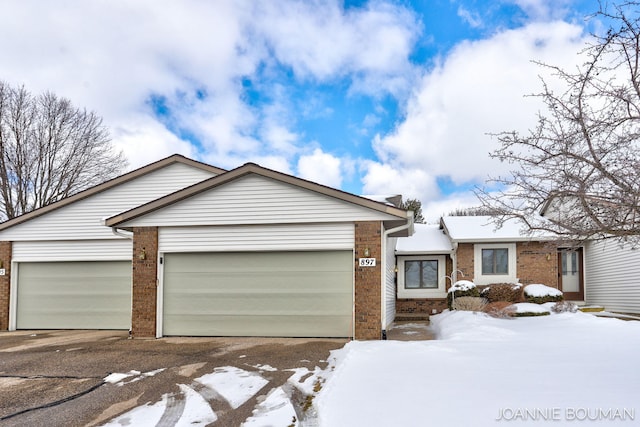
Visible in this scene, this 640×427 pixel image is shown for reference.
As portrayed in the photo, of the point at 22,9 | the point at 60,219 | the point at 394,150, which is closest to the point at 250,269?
the point at 60,219

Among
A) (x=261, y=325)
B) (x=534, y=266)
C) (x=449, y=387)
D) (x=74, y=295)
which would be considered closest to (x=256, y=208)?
(x=261, y=325)

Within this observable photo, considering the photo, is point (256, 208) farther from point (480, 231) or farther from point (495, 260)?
point (495, 260)

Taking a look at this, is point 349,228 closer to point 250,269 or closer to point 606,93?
point 250,269

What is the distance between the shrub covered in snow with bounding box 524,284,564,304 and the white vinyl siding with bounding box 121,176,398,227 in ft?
24.4

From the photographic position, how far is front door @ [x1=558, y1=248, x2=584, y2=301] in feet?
55.4

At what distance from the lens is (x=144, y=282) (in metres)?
10.6

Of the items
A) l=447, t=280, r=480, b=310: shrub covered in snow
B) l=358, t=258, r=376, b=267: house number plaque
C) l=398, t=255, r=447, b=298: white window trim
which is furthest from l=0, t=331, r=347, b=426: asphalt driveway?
l=398, t=255, r=447, b=298: white window trim

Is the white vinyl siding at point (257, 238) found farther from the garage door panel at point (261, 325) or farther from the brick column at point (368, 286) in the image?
the garage door panel at point (261, 325)

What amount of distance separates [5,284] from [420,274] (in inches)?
548

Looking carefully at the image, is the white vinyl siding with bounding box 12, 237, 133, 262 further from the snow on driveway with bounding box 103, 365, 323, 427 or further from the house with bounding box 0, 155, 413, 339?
the snow on driveway with bounding box 103, 365, 323, 427

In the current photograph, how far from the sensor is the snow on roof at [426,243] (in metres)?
16.7

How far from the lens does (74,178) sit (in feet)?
84.4

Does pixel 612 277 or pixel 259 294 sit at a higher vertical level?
pixel 612 277

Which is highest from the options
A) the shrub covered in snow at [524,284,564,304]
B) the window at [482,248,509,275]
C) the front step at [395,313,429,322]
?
the window at [482,248,509,275]
